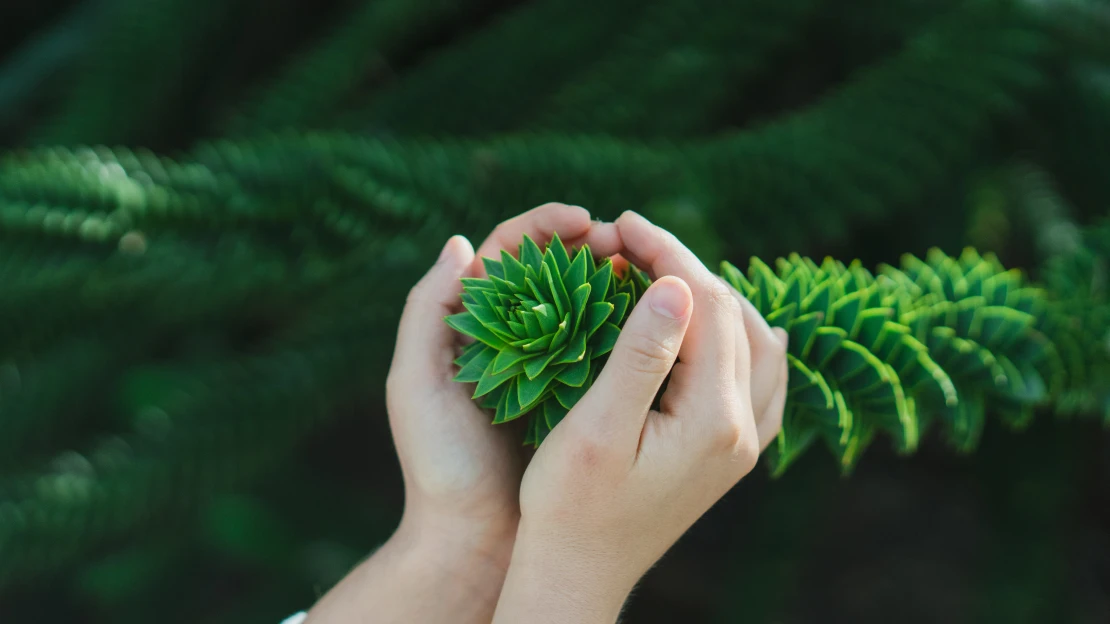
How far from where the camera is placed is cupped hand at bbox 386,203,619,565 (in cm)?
80

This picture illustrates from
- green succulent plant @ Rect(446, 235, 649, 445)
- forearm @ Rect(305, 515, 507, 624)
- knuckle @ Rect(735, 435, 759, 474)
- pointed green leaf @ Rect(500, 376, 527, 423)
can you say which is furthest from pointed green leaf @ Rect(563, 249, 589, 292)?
forearm @ Rect(305, 515, 507, 624)

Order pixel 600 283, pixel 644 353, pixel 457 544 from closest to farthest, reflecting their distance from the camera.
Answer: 1. pixel 644 353
2. pixel 600 283
3. pixel 457 544

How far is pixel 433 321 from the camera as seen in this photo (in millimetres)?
808

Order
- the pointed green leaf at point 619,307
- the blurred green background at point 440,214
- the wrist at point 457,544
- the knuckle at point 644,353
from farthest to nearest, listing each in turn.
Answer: the blurred green background at point 440,214, the wrist at point 457,544, the pointed green leaf at point 619,307, the knuckle at point 644,353

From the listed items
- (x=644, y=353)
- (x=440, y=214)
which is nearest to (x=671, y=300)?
(x=644, y=353)

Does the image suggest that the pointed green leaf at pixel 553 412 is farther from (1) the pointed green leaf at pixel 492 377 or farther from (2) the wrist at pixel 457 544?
(2) the wrist at pixel 457 544

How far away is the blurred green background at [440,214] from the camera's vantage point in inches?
42.3

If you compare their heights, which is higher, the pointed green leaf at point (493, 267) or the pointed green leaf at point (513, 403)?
the pointed green leaf at point (493, 267)

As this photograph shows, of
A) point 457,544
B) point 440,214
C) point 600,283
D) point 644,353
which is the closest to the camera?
point 644,353

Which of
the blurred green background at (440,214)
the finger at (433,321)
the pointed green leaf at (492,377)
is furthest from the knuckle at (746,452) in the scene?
the blurred green background at (440,214)

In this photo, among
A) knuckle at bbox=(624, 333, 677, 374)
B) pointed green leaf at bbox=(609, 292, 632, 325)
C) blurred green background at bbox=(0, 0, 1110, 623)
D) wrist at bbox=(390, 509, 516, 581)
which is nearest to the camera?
knuckle at bbox=(624, 333, 677, 374)

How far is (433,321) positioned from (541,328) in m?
0.17

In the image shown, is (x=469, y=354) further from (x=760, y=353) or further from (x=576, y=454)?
(x=760, y=353)

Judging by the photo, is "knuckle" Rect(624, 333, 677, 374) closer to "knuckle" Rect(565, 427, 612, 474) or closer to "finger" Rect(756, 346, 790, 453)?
"knuckle" Rect(565, 427, 612, 474)
